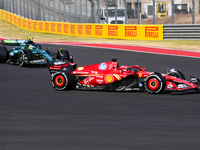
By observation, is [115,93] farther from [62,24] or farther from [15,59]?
[62,24]

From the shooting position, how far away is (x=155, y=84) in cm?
1035

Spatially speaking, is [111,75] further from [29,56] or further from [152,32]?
[152,32]

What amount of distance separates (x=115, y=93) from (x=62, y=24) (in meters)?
25.1

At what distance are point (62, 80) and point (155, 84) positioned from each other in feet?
7.85

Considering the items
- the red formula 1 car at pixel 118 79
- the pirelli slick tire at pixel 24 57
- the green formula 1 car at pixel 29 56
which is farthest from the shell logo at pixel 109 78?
the pirelli slick tire at pixel 24 57

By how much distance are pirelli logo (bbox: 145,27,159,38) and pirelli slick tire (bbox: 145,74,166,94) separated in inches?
689

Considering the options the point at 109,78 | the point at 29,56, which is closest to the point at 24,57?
the point at 29,56

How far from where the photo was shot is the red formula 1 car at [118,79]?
10406 millimetres

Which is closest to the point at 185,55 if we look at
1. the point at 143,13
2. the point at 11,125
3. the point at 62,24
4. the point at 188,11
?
the point at 188,11

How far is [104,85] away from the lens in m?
11.1

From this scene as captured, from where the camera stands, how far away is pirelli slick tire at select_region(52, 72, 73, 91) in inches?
441

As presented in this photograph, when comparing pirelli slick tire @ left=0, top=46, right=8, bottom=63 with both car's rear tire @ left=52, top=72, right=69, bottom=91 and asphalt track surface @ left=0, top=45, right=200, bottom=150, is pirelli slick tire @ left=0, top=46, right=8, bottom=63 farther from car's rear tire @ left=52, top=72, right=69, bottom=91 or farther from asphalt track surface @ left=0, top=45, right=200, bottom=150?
car's rear tire @ left=52, top=72, right=69, bottom=91

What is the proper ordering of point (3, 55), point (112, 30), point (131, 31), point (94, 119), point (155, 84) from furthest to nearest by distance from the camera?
point (112, 30) < point (131, 31) < point (3, 55) < point (155, 84) < point (94, 119)

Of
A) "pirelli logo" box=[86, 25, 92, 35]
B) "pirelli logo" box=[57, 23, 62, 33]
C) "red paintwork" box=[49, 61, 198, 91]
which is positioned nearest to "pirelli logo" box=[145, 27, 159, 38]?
"pirelli logo" box=[86, 25, 92, 35]
